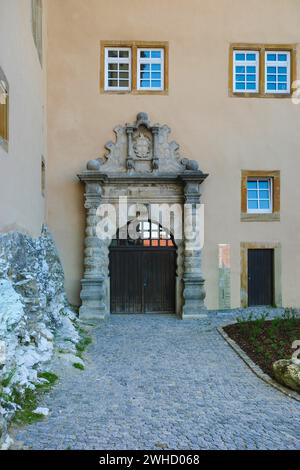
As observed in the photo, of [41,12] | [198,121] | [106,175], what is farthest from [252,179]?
[41,12]

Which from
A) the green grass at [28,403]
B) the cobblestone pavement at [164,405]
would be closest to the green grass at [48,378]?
the green grass at [28,403]

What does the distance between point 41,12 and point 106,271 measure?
6830mm

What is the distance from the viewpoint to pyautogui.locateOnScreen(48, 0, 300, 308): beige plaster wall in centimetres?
1149

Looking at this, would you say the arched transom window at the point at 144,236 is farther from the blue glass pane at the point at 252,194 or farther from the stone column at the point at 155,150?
the blue glass pane at the point at 252,194

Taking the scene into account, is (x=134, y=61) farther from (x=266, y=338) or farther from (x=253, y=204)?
(x=266, y=338)

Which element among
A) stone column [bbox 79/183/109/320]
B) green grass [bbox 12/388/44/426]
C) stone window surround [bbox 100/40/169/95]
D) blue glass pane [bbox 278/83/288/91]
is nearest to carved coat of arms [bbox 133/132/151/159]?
stone window surround [bbox 100/40/169/95]

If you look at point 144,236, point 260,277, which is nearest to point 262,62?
point 144,236

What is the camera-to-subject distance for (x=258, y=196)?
1189cm

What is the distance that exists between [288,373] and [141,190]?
686 centimetres

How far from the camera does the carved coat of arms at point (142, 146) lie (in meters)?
11.4

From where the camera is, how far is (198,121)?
11688mm

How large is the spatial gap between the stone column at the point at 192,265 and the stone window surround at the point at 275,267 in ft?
4.35

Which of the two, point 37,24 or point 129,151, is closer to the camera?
point 37,24

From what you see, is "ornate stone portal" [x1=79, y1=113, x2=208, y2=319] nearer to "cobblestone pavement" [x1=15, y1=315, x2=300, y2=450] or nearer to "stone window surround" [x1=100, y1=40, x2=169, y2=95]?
"stone window surround" [x1=100, y1=40, x2=169, y2=95]
